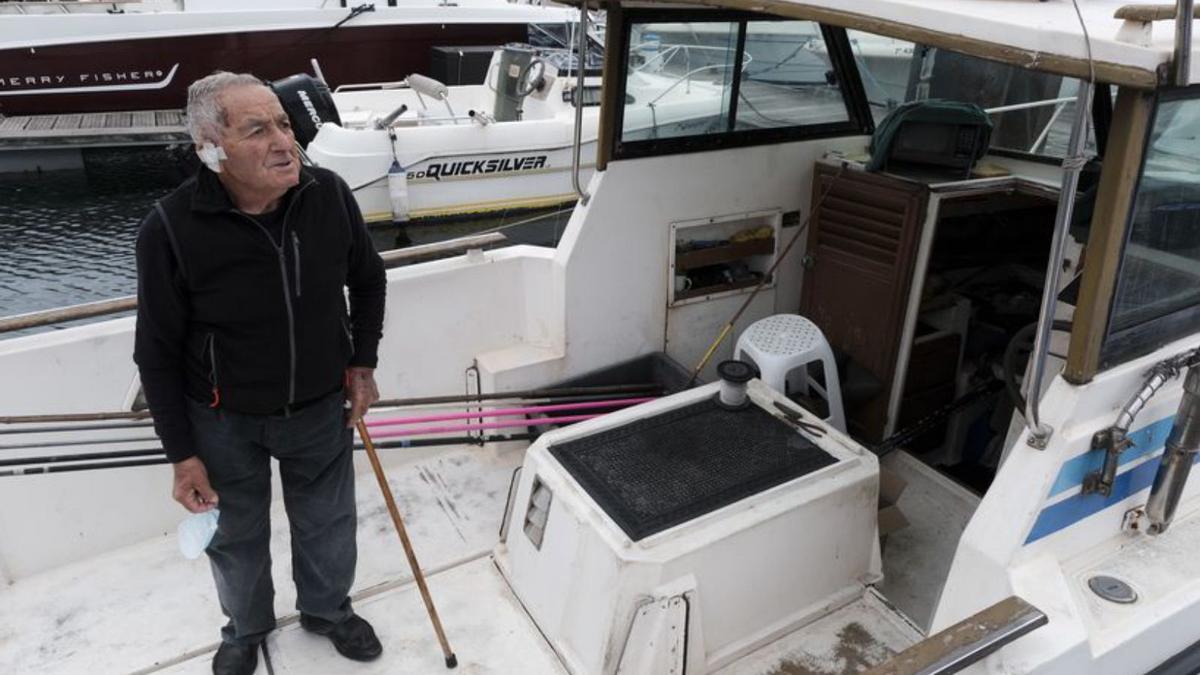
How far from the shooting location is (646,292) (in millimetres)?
3383

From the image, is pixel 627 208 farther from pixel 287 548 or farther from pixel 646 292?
pixel 287 548

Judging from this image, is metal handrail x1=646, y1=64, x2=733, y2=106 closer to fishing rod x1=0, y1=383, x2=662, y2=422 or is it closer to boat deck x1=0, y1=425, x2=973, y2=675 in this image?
fishing rod x1=0, y1=383, x2=662, y2=422

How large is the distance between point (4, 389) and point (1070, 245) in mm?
3424

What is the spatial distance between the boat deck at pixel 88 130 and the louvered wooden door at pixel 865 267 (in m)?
11.0

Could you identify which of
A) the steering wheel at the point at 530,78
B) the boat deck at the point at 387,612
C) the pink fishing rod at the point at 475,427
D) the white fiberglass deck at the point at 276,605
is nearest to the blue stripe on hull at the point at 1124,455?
the boat deck at the point at 387,612

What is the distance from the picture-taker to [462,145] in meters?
9.43

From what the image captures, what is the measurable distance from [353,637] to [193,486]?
717 mm

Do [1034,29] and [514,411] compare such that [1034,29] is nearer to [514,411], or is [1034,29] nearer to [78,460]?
[514,411]

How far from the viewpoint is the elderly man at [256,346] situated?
1.82 meters

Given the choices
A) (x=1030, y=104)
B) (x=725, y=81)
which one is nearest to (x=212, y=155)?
(x=725, y=81)

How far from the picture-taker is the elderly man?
5.97ft

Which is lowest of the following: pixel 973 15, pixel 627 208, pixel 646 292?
pixel 646 292

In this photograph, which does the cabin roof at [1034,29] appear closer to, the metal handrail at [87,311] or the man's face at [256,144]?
the man's face at [256,144]

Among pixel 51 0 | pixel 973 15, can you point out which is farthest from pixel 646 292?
pixel 51 0
